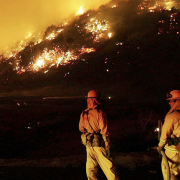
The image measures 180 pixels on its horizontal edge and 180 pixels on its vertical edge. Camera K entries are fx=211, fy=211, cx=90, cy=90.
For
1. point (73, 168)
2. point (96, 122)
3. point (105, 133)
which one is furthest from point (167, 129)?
point (73, 168)

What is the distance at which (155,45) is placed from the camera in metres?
55.8

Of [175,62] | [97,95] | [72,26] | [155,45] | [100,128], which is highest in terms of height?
[72,26]

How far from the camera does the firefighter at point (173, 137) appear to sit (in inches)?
114

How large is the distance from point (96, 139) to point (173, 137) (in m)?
1.14

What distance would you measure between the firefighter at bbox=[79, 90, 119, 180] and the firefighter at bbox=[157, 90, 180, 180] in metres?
0.80

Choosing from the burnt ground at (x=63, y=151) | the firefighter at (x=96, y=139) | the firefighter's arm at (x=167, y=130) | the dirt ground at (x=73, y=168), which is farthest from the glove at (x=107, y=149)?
the dirt ground at (x=73, y=168)

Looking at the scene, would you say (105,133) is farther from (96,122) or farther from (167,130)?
(167,130)

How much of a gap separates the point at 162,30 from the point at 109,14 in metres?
24.2

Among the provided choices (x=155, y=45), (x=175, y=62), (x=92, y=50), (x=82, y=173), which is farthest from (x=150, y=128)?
(x=92, y=50)

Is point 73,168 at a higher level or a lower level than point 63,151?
higher

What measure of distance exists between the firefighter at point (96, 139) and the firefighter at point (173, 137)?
80cm

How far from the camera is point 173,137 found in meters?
2.96

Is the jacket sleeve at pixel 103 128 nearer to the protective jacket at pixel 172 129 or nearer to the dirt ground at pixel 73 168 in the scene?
the protective jacket at pixel 172 129

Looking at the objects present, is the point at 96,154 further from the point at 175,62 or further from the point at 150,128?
the point at 175,62
